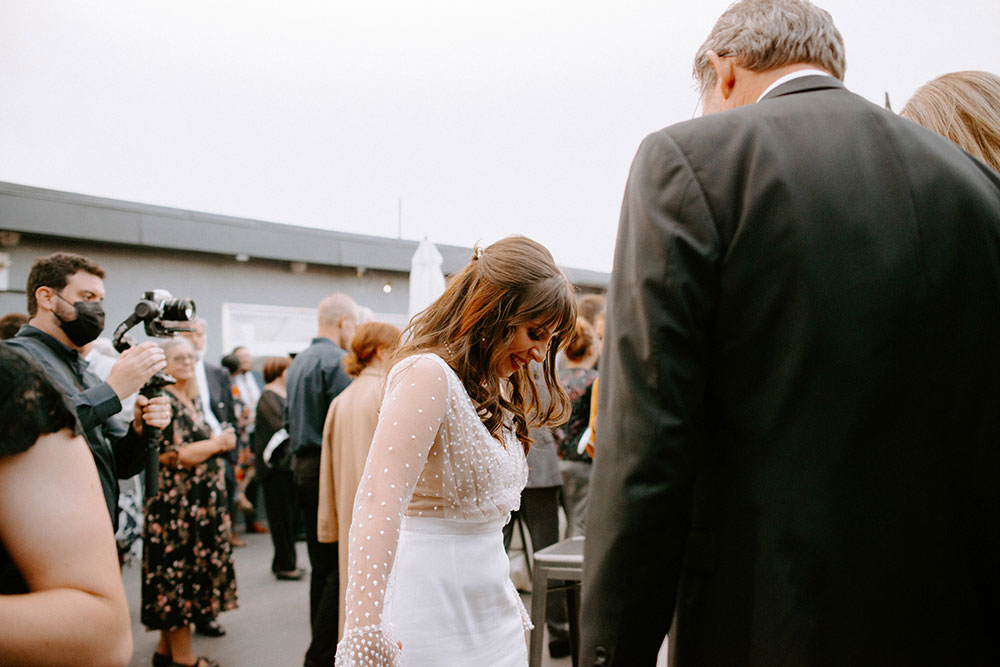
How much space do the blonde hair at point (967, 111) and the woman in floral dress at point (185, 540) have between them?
405 cm

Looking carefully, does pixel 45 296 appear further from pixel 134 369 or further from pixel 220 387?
pixel 220 387

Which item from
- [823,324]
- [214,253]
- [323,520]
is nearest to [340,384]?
[323,520]

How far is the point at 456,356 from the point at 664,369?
0.83 m

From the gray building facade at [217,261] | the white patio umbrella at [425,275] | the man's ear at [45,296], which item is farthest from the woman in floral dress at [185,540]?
the gray building facade at [217,261]

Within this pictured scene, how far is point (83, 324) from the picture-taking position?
3.14 m

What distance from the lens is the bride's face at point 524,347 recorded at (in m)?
1.76

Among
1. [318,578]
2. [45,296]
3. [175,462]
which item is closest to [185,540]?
[175,462]

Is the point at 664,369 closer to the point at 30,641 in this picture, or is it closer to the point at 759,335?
the point at 759,335

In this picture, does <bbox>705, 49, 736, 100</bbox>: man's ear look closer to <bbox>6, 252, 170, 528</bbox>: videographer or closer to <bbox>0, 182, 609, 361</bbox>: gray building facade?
<bbox>6, 252, 170, 528</bbox>: videographer

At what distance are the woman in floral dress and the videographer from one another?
867mm

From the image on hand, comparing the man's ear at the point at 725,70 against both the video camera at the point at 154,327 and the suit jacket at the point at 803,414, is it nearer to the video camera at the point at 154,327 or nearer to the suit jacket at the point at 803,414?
the suit jacket at the point at 803,414

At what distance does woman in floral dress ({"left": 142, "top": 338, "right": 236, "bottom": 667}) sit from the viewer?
13.4 feet

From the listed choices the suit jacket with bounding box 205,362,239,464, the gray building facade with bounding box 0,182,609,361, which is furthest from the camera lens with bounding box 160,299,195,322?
the gray building facade with bounding box 0,182,609,361

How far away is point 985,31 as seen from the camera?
3836 mm
